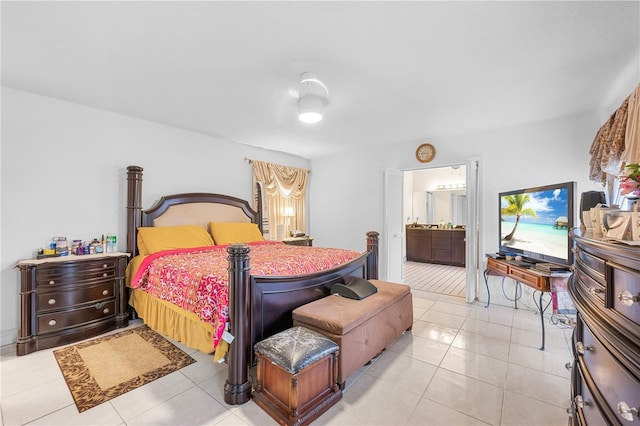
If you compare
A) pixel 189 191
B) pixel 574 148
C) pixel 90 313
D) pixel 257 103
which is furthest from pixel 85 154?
pixel 574 148

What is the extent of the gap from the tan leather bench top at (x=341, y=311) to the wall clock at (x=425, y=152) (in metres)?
2.66

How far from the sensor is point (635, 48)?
6.66ft

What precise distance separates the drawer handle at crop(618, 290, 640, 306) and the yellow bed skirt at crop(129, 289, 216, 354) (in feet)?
6.96

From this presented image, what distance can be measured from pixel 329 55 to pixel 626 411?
7.54 feet

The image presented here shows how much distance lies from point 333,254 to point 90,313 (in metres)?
2.57

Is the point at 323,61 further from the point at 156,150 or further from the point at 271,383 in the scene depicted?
the point at 156,150

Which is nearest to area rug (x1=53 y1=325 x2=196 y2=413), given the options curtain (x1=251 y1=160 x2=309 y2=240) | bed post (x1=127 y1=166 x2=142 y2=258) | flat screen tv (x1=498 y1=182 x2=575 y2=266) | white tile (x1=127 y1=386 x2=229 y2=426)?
white tile (x1=127 y1=386 x2=229 y2=426)

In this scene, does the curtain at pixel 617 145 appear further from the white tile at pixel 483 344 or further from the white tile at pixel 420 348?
the white tile at pixel 420 348

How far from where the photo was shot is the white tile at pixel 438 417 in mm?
1686

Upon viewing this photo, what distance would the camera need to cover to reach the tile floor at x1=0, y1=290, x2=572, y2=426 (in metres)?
1.73

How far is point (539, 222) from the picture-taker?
3023 millimetres

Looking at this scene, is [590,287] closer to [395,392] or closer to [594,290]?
[594,290]

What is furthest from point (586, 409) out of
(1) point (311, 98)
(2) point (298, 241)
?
(2) point (298, 241)

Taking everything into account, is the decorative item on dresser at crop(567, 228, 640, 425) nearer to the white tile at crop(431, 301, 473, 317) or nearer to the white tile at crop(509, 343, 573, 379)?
the white tile at crop(509, 343, 573, 379)
